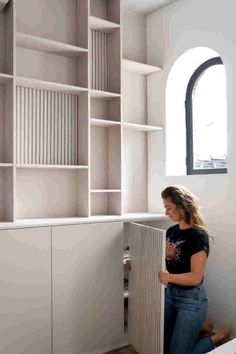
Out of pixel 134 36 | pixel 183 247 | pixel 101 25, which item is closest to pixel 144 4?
pixel 134 36

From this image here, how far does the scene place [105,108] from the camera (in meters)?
3.28

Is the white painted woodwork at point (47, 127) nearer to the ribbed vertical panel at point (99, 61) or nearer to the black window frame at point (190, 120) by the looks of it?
the ribbed vertical panel at point (99, 61)

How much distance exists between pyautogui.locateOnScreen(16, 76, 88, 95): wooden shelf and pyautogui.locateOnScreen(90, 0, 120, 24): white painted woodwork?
75 cm

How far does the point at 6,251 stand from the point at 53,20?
75.4 inches

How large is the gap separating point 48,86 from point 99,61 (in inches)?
26.4

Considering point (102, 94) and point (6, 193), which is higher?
point (102, 94)

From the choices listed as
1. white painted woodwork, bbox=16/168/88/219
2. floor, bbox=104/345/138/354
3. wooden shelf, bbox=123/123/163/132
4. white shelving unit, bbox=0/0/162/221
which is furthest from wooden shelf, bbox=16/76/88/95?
floor, bbox=104/345/138/354

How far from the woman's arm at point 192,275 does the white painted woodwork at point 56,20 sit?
187 centimetres

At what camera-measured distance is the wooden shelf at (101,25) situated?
2959 mm

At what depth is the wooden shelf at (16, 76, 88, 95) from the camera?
2.64m

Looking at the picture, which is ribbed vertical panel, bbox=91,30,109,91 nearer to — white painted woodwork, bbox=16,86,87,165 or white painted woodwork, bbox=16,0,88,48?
white painted woodwork, bbox=16,0,88,48

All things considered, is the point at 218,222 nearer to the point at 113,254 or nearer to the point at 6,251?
the point at 113,254

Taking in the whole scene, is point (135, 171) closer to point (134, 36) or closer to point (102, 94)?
point (102, 94)

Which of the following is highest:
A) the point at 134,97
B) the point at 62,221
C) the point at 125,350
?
the point at 134,97
